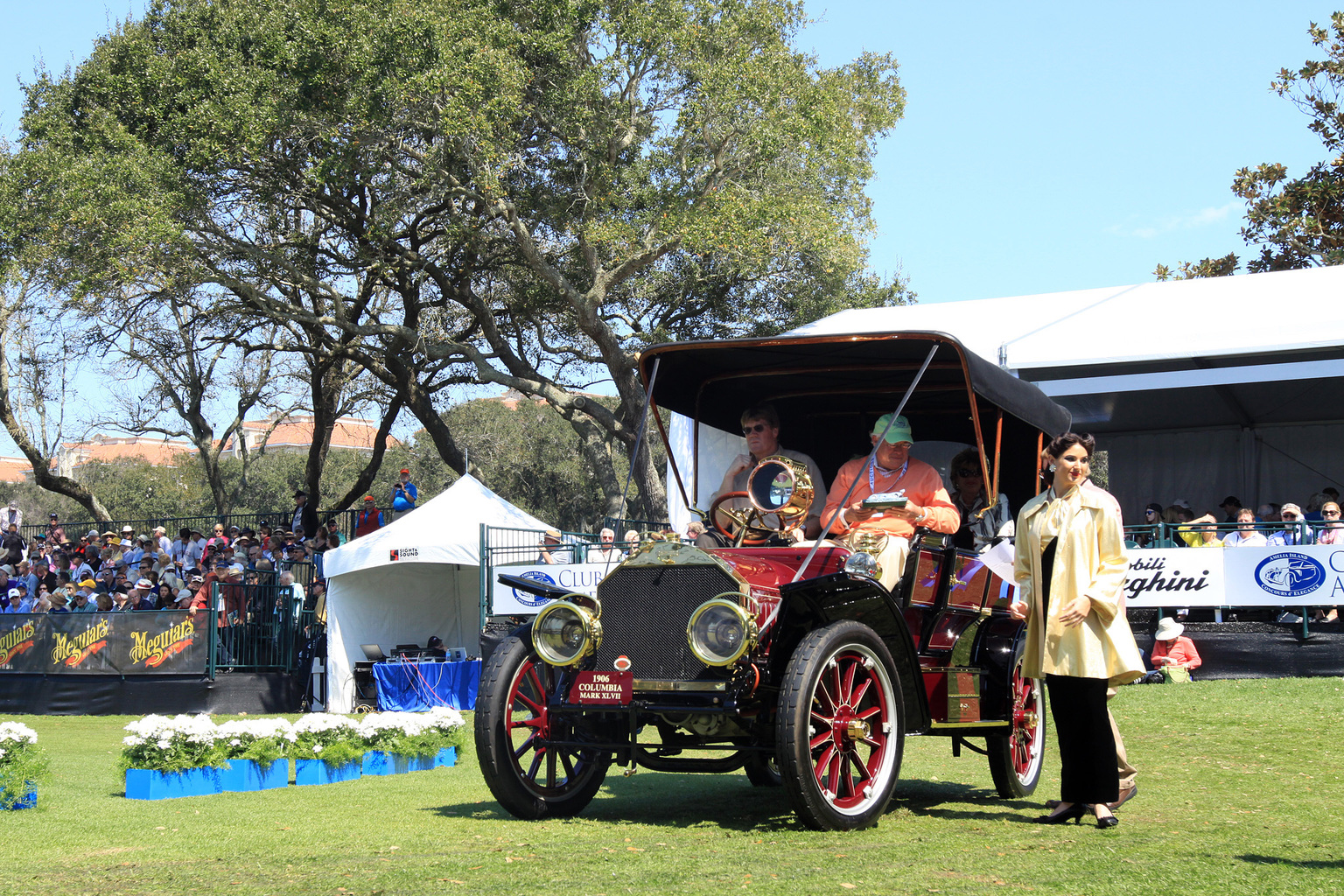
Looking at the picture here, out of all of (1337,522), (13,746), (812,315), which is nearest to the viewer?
(13,746)

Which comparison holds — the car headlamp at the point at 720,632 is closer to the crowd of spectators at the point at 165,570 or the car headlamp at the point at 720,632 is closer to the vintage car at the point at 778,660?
the vintage car at the point at 778,660

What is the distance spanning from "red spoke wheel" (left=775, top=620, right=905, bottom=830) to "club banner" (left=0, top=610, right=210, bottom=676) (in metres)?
13.7

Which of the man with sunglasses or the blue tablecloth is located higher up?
the man with sunglasses

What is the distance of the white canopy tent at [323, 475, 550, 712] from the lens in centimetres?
1717

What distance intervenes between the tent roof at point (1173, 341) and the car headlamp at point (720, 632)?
8.64 m

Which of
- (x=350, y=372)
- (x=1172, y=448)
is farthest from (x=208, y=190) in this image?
(x=1172, y=448)

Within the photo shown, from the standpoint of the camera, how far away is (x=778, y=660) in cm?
575

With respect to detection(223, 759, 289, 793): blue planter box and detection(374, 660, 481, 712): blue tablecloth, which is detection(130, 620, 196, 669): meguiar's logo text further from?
detection(223, 759, 289, 793): blue planter box

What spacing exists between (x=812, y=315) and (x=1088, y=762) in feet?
70.6

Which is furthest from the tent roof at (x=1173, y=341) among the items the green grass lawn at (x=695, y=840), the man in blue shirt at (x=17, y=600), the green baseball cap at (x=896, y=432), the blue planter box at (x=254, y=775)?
the man in blue shirt at (x=17, y=600)

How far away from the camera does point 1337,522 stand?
1291cm

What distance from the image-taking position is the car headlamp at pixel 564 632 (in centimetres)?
586

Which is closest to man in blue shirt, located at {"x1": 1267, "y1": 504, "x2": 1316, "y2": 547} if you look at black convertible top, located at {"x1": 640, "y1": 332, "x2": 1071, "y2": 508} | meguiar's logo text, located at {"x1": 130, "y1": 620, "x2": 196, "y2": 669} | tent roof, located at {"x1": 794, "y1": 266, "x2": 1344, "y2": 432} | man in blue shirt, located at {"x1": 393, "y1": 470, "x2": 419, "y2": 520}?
tent roof, located at {"x1": 794, "y1": 266, "x2": 1344, "y2": 432}

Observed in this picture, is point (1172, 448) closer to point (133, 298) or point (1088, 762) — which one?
point (1088, 762)
